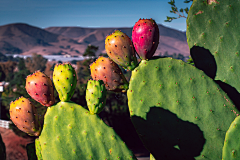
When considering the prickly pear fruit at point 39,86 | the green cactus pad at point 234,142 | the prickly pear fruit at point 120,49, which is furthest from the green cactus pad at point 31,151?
the green cactus pad at point 234,142

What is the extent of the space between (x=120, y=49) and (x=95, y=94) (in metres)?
0.36

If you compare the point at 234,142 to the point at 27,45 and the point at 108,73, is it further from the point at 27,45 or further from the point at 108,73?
the point at 27,45

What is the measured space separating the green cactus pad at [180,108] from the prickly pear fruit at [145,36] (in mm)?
86

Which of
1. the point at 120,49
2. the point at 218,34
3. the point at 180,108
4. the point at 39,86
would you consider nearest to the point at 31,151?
the point at 39,86

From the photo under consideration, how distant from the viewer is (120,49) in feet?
4.73

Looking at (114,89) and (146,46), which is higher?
(146,46)

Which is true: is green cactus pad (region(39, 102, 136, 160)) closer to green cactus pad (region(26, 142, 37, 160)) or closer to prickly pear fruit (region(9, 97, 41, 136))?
prickly pear fruit (region(9, 97, 41, 136))

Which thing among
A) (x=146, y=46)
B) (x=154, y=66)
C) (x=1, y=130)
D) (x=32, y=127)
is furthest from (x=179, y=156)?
(x=1, y=130)

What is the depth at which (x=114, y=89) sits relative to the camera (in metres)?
1.53

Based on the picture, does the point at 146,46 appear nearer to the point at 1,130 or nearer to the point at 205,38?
the point at 205,38

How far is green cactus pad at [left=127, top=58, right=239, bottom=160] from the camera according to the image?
1.50m

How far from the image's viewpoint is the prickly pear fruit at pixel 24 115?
1.26m

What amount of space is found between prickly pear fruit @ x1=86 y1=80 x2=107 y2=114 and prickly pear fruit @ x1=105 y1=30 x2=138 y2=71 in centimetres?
25

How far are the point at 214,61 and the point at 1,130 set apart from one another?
14.6 meters
